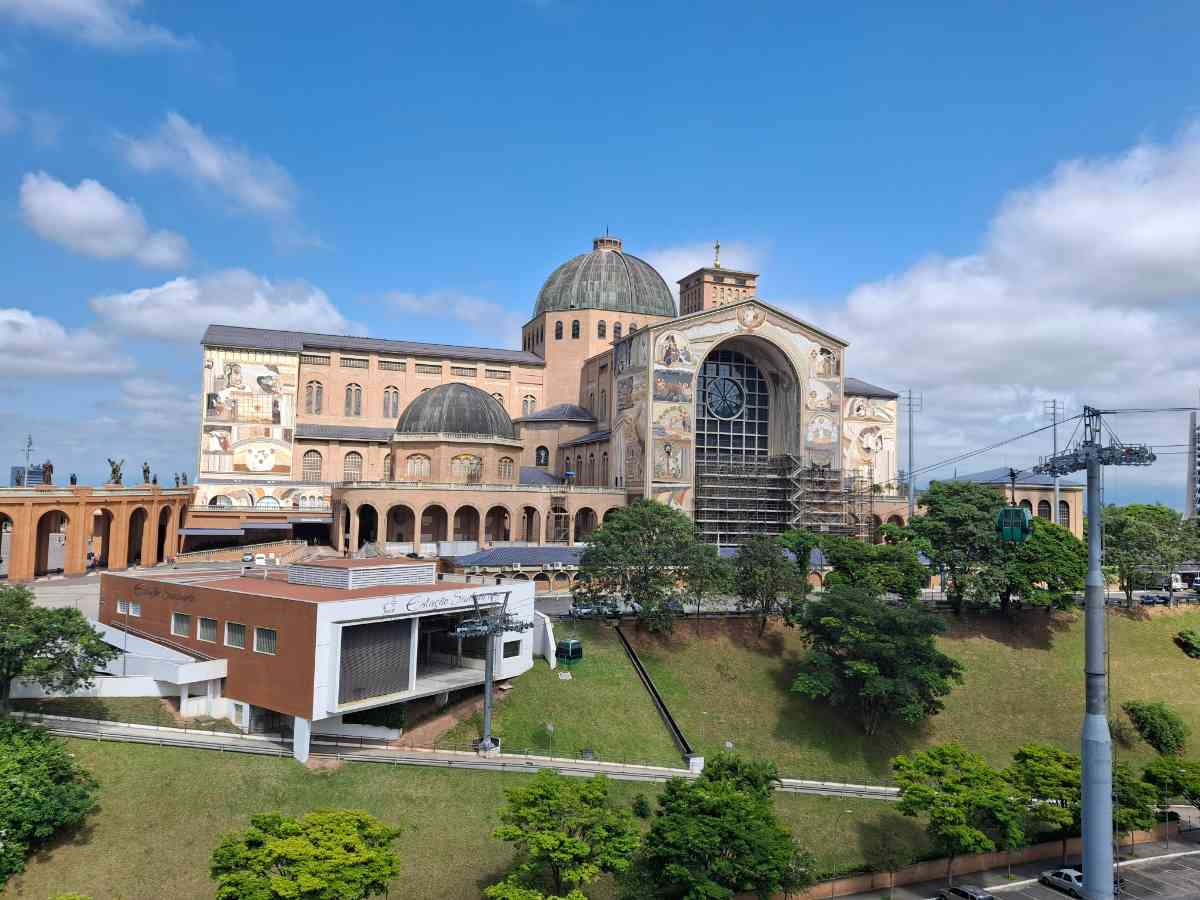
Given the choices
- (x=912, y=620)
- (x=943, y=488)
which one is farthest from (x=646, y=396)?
(x=912, y=620)

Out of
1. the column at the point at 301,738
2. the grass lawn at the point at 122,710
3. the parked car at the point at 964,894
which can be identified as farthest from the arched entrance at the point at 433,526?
the parked car at the point at 964,894

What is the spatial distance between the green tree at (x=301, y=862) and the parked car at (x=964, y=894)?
19.7 meters

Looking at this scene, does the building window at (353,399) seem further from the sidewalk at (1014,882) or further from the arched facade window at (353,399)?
the sidewalk at (1014,882)

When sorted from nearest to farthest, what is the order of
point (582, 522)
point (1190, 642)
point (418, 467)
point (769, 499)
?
point (1190, 642) → point (418, 467) → point (769, 499) → point (582, 522)

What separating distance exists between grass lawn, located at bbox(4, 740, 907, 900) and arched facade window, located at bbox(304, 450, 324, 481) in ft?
149

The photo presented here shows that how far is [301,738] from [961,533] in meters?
41.9

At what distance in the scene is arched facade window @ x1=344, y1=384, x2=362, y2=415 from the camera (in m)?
81.9

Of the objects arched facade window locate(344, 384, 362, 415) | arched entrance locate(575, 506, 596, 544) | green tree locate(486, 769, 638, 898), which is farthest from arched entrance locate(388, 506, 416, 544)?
green tree locate(486, 769, 638, 898)

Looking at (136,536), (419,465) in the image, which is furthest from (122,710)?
(136,536)

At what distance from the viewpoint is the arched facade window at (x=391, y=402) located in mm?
83000

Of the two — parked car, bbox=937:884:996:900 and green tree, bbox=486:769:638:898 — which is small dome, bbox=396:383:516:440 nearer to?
green tree, bbox=486:769:638:898

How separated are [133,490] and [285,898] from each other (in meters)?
49.8

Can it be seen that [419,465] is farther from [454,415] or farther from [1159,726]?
[1159,726]

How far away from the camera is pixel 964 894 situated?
1255 inches
